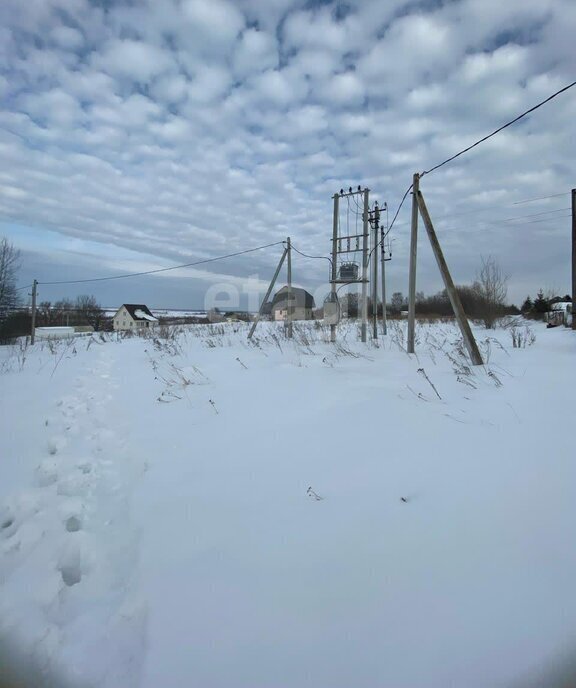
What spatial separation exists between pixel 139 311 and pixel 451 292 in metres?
72.4

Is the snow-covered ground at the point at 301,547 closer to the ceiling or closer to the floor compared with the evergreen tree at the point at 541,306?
closer to the floor

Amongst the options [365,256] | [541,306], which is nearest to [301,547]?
[365,256]

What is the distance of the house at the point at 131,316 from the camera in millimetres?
67062

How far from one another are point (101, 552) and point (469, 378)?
4189 mm

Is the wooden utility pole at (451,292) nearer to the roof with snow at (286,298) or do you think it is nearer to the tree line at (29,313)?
the roof with snow at (286,298)

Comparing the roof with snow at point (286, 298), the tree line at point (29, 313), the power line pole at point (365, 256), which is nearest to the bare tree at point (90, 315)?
the tree line at point (29, 313)

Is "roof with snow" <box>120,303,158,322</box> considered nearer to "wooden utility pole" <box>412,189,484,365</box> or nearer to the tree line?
the tree line

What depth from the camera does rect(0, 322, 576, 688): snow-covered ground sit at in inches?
44.6

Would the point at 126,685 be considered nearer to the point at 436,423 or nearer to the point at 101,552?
the point at 101,552

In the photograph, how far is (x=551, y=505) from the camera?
175 cm

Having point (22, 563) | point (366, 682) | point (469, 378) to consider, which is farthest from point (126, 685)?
point (469, 378)

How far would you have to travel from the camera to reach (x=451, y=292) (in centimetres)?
570

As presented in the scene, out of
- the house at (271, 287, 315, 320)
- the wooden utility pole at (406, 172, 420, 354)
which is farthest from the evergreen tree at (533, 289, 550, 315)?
the wooden utility pole at (406, 172, 420, 354)

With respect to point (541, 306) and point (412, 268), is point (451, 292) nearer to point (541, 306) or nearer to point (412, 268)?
point (412, 268)
